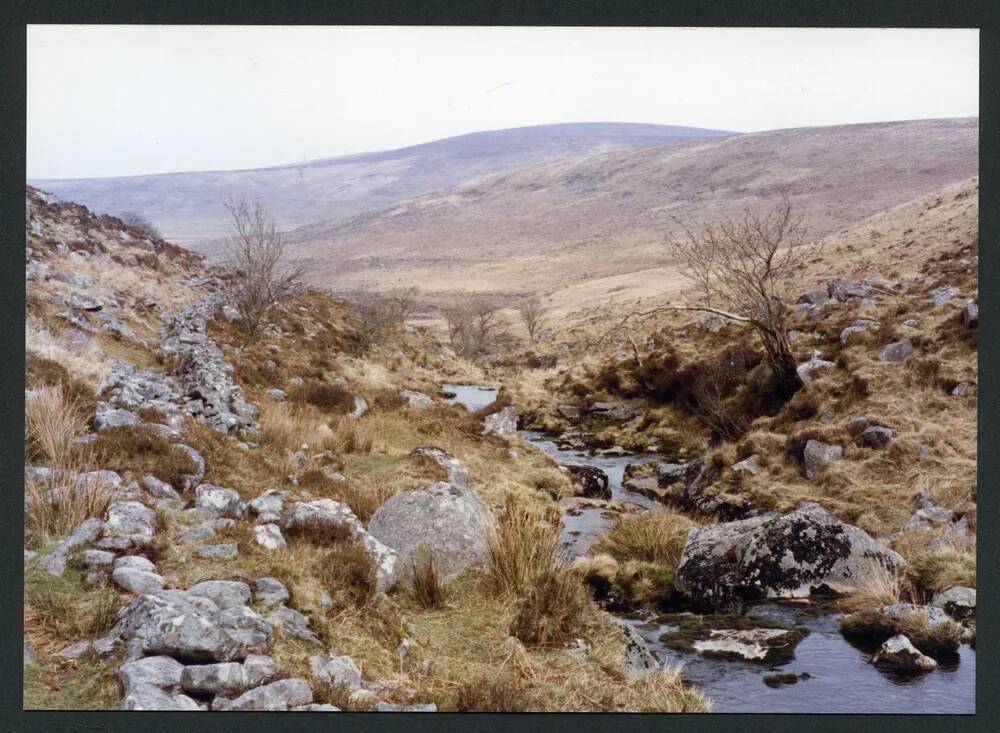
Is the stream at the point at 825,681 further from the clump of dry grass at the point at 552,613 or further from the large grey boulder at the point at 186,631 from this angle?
the large grey boulder at the point at 186,631

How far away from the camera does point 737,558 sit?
23.6 feet

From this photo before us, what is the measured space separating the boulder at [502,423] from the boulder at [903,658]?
29.5ft

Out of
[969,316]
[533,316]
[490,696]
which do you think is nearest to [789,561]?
[490,696]

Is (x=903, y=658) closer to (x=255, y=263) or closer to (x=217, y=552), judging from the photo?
(x=217, y=552)

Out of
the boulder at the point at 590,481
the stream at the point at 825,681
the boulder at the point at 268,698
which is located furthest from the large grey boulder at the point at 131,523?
the boulder at the point at 590,481

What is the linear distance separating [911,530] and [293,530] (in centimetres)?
590

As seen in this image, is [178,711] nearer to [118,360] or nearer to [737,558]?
[737,558]

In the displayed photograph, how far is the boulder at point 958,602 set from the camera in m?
6.14

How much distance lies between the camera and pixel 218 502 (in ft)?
20.4

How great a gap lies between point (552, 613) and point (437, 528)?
117 cm

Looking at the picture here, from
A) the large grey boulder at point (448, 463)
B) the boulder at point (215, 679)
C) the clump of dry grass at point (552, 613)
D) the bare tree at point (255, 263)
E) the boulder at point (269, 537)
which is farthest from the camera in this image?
the bare tree at point (255, 263)

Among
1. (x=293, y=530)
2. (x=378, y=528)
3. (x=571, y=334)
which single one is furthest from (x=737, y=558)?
(x=571, y=334)

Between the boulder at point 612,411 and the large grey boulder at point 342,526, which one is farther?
the boulder at point 612,411

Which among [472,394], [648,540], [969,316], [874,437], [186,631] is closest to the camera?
[186,631]
